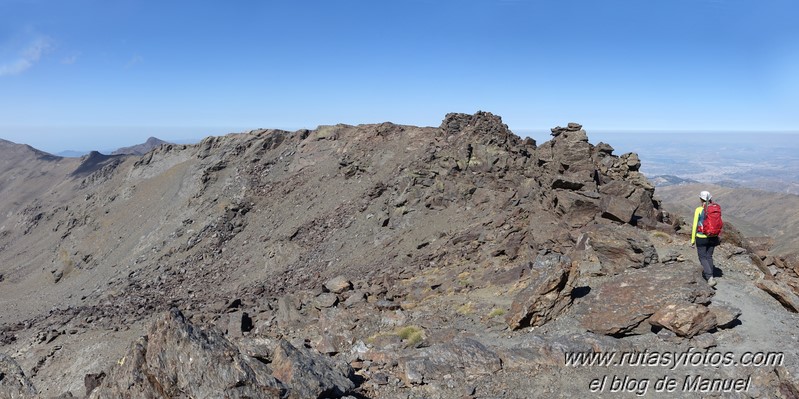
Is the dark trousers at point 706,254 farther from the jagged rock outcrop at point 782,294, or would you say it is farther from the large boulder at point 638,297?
the jagged rock outcrop at point 782,294

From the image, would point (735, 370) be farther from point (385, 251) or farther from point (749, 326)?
point (385, 251)

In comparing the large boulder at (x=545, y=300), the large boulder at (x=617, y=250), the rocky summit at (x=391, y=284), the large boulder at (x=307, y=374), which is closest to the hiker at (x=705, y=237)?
the rocky summit at (x=391, y=284)

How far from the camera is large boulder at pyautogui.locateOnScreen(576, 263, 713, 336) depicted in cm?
1076

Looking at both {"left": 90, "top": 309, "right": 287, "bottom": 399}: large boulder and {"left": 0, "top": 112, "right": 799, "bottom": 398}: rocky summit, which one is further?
{"left": 0, "top": 112, "right": 799, "bottom": 398}: rocky summit

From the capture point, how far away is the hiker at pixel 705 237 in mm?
12445

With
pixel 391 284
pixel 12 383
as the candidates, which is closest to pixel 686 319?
pixel 391 284

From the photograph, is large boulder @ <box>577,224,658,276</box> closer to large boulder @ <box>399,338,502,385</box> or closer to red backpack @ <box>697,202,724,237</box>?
red backpack @ <box>697,202,724,237</box>

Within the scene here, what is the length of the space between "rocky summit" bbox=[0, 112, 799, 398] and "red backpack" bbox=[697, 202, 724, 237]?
39.8 inches

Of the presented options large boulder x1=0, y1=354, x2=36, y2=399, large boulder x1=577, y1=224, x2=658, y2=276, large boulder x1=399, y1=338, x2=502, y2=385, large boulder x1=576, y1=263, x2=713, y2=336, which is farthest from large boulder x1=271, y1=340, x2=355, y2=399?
large boulder x1=577, y1=224, x2=658, y2=276

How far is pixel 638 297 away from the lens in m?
11.3

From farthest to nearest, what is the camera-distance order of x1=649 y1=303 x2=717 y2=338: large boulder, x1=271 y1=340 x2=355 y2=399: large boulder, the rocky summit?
x1=649 y1=303 x2=717 y2=338: large boulder, the rocky summit, x1=271 y1=340 x2=355 y2=399: large boulder

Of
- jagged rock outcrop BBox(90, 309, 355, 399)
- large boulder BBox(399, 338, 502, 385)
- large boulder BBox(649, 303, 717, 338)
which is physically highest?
jagged rock outcrop BBox(90, 309, 355, 399)

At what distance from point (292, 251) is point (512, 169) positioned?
1296 centimetres

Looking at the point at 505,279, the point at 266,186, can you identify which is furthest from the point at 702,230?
the point at 266,186
